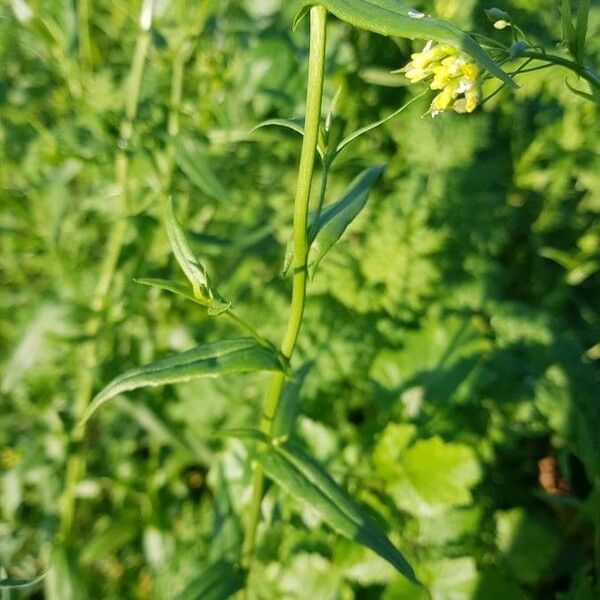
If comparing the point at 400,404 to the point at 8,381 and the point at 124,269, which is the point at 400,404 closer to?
the point at 124,269

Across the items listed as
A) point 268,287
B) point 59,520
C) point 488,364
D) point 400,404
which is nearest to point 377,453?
point 400,404

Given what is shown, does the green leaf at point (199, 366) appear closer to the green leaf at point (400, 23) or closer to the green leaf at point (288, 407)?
the green leaf at point (288, 407)

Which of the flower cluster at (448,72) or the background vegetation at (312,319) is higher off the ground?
the flower cluster at (448,72)

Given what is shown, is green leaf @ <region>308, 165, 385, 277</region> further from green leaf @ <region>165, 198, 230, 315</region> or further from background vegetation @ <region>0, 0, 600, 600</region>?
background vegetation @ <region>0, 0, 600, 600</region>

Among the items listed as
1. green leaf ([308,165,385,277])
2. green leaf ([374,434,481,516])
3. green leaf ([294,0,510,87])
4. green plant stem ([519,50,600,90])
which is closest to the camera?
green leaf ([294,0,510,87])

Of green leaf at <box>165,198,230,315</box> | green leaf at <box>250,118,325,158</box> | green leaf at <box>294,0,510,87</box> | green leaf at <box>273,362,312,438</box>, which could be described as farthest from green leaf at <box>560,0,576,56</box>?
green leaf at <box>273,362,312,438</box>

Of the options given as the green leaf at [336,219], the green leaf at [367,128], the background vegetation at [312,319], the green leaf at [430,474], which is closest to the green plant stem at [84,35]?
the background vegetation at [312,319]
